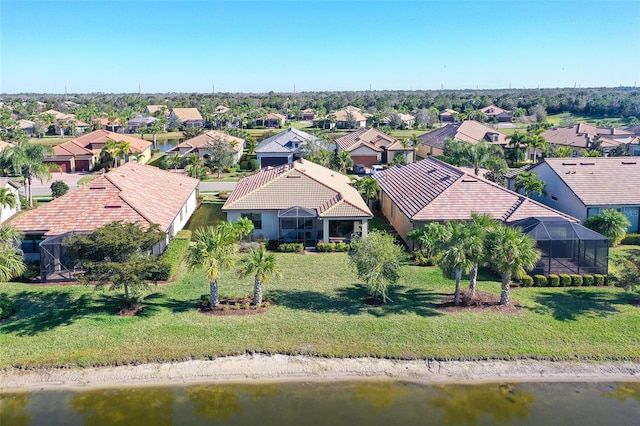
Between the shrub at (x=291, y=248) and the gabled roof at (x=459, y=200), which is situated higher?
the gabled roof at (x=459, y=200)

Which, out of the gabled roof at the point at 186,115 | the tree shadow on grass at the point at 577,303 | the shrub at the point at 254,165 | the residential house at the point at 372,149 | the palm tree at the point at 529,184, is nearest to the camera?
the tree shadow on grass at the point at 577,303

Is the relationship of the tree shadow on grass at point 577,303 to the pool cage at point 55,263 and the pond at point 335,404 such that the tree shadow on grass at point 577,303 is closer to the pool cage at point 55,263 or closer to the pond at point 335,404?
the pond at point 335,404

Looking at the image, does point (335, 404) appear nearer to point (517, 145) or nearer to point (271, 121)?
point (517, 145)

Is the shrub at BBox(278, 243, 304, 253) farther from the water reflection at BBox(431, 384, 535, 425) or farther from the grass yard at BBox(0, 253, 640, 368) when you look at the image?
the water reflection at BBox(431, 384, 535, 425)

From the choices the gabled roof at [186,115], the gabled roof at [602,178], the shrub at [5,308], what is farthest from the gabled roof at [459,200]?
the gabled roof at [186,115]

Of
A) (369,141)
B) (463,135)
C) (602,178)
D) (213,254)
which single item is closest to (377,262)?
(213,254)

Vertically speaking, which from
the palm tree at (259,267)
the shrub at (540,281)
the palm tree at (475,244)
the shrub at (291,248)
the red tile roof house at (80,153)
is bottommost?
the shrub at (540,281)
